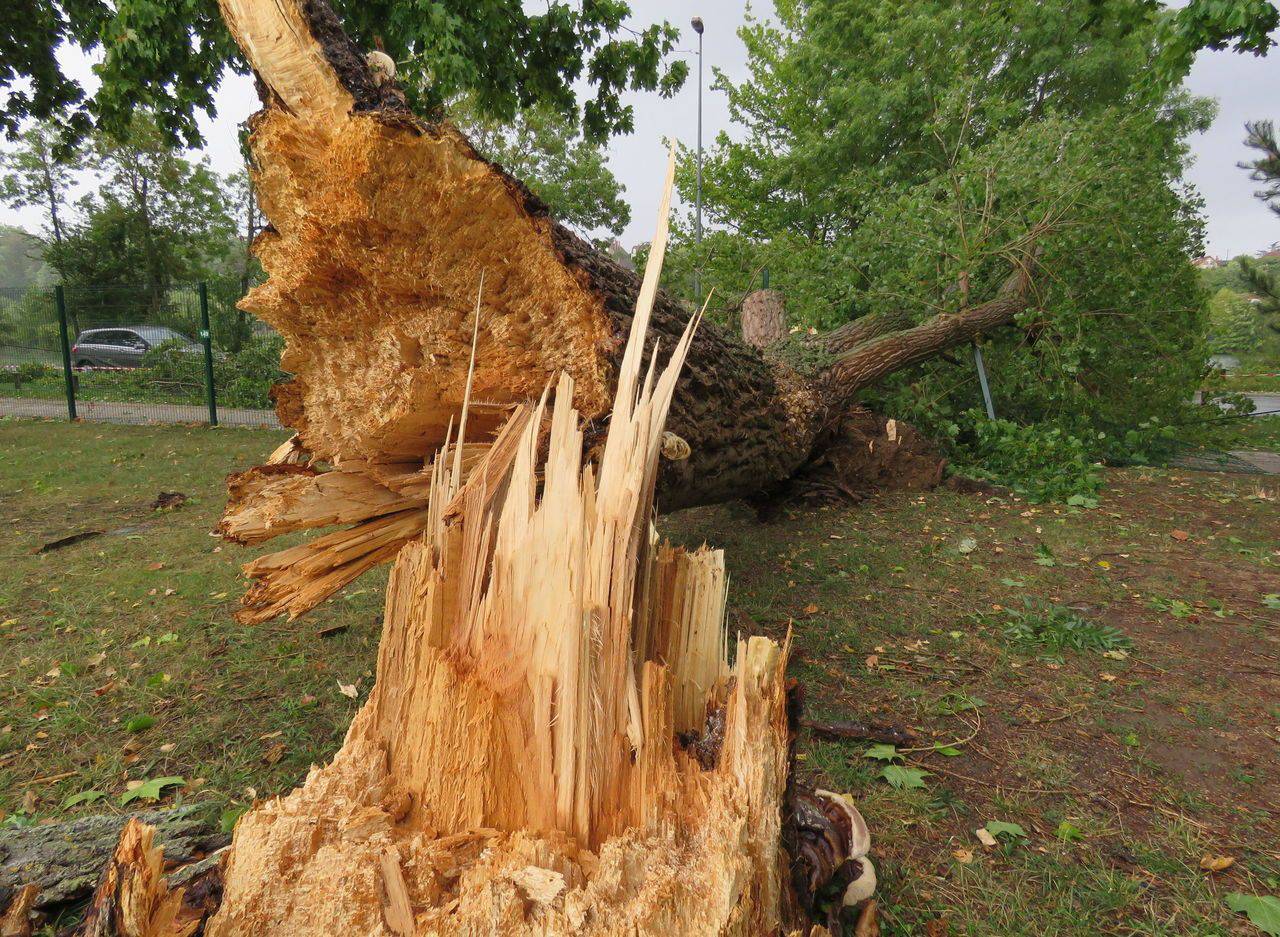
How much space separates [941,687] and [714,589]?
4.90 feet

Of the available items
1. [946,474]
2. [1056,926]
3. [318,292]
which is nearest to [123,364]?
[318,292]

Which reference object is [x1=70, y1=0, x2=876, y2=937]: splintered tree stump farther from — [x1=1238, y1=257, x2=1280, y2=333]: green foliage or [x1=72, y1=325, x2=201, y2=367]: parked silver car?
[x1=1238, y1=257, x2=1280, y2=333]: green foliage

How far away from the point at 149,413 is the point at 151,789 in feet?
33.9

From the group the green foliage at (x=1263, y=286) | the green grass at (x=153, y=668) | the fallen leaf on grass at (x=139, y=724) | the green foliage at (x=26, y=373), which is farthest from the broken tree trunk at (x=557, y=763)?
the green foliage at (x=26, y=373)

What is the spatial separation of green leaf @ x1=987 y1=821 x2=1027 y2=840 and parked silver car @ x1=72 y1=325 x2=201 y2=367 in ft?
39.8

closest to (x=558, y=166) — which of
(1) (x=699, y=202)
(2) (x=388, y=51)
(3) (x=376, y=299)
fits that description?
(1) (x=699, y=202)

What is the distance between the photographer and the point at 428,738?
123cm

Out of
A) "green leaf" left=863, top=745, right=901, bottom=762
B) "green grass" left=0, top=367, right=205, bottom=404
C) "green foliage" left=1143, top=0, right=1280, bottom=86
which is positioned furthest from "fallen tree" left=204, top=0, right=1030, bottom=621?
"green grass" left=0, top=367, right=205, bottom=404

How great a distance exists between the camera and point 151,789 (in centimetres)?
176

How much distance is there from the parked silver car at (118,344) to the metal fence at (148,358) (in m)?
0.02

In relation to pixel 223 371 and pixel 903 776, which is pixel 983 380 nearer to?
pixel 903 776

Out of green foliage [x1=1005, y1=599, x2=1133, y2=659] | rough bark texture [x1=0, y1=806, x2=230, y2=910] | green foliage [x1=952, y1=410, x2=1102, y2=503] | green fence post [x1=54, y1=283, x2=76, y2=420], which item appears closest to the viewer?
rough bark texture [x1=0, y1=806, x2=230, y2=910]

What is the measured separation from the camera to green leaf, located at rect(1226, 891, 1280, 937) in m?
1.35

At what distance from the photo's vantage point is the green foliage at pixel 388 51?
193 inches
